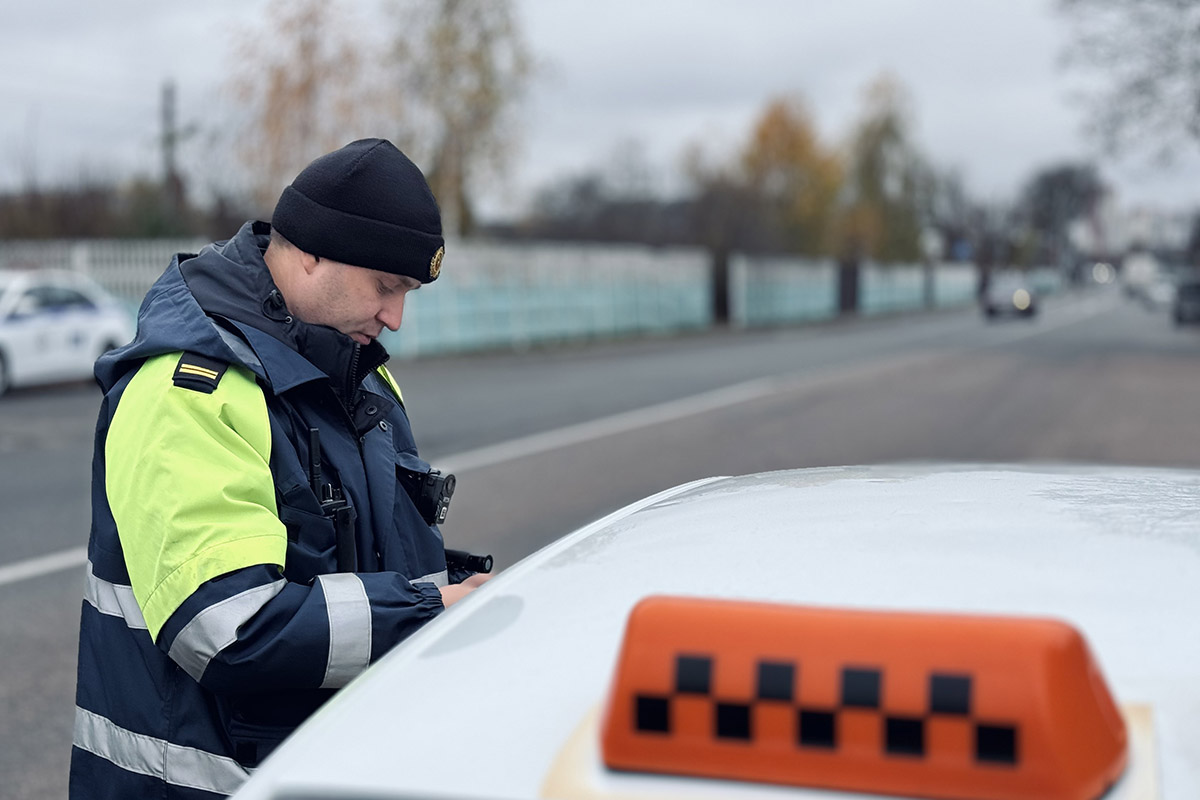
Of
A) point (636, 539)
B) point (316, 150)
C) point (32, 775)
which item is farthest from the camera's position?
point (316, 150)

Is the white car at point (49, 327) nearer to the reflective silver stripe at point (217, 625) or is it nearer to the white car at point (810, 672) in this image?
the reflective silver stripe at point (217, 625)

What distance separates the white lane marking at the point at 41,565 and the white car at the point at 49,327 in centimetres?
970

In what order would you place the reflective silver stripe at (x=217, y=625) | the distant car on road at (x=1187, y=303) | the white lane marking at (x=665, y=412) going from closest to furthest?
1. the reflective silver stripe at (x=217, y=625)
2. the white lane marking at (x=665, y=412)
3. the distant car on road at (x=1187, y=303)

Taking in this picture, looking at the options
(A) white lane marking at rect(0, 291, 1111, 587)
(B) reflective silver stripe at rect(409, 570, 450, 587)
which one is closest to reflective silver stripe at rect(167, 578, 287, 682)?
(B) reflective silver stripe at rect(409, 570, 450, 587)

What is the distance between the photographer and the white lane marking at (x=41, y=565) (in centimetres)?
690

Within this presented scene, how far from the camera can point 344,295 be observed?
2115 millimetres

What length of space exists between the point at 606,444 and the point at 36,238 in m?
16.3

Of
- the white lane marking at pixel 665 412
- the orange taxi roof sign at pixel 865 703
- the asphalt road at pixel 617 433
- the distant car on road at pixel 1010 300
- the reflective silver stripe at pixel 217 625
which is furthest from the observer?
the distant car on road at pixel 1010 300

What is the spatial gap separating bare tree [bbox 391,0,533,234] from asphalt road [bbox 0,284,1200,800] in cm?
579

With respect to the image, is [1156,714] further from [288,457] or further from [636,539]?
[288,457]

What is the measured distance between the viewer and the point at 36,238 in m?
24.5

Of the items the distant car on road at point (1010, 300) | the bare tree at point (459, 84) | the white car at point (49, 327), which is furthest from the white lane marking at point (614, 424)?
the distant car on road at point (1010, 300)

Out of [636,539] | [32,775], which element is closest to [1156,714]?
[636,539]

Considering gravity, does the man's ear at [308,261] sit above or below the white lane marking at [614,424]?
above
